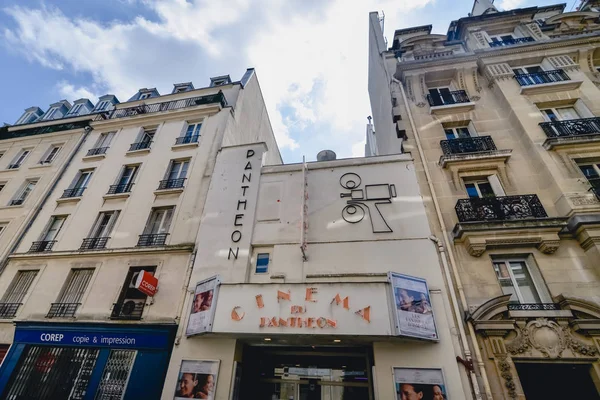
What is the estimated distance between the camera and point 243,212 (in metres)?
10.4

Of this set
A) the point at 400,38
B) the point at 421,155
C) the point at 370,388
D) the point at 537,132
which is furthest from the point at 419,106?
the point at 370,388

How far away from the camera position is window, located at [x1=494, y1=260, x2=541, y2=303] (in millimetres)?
7309

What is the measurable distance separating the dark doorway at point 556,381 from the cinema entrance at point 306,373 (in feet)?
12.2

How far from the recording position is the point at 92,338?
8.93m

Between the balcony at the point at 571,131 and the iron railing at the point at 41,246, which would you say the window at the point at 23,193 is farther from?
the balcony at the point at 571,131

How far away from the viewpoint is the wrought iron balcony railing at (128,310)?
9.18 metres

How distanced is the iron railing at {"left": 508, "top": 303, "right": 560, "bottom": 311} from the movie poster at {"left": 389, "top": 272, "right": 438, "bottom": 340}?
2.22 metres

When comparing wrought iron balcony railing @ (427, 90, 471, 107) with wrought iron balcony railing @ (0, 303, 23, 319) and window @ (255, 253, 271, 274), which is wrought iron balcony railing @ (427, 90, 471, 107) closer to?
window @ (255, 253, 271, 274)

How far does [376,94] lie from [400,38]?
322 cm

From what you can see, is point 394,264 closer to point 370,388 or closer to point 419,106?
point 370,388

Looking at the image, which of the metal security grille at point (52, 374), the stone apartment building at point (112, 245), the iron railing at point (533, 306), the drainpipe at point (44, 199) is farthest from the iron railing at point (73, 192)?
the iron railing at point (533, 306)

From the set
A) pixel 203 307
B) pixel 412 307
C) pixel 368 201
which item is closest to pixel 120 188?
pixel 203 307

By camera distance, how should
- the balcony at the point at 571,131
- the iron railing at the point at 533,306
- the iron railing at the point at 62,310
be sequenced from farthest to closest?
the iron railing at the point at 62,310 → the balcony at the point at 571,131 → the iron railing at the point at 533,306

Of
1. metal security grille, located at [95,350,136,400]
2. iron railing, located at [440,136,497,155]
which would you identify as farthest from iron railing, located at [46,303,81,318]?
iron railing, located at [440,136,497,155]
